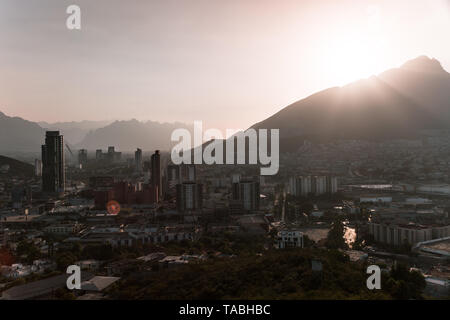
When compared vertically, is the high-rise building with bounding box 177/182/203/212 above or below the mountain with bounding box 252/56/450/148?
below

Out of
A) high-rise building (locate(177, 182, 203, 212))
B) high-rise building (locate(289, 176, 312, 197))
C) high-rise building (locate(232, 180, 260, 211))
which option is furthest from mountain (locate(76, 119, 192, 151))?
high-rise building (locate(232, 180, 260, 211))

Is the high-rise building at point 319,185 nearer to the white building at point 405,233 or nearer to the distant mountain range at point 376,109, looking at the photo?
the white building at point 405,233

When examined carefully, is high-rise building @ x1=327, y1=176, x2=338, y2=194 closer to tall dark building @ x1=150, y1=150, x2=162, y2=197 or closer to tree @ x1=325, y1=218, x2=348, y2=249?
tall dark building @ x1=150, y1=150, x2=162, y2=197

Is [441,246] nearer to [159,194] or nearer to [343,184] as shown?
[159,194]

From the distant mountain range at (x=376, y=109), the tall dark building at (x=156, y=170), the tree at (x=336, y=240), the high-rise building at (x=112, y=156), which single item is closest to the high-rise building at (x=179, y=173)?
the tall dark building at (x=156, y=170)

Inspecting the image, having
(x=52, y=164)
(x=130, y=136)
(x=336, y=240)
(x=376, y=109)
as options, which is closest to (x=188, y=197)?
(x=336, y=240)
